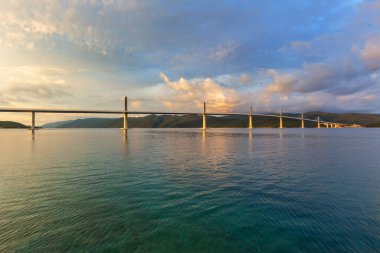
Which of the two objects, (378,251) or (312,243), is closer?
(378,251)

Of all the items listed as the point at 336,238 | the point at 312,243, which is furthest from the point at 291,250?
the point at 336,238

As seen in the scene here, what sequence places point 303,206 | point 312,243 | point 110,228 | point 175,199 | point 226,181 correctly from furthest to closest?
point 226,181 → point 175,199 → point 303,206 → point 110,228 → point 312,243

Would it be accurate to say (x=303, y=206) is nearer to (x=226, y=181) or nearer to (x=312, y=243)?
(x=312, y=243)

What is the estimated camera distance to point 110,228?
9.62 m

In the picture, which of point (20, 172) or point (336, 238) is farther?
point (20, 172)

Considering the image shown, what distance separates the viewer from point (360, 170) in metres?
22.3

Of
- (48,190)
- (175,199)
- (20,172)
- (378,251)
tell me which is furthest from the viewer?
(20,172)

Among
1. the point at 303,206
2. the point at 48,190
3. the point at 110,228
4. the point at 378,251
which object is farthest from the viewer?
the point at 48,190

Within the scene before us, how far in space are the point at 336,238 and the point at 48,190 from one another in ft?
56.0

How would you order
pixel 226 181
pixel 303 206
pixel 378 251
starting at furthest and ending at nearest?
pixel 226 181
pixel 303 206
pixel 378 251

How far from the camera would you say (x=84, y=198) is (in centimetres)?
1370

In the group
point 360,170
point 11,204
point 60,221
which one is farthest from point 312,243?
point 360,170

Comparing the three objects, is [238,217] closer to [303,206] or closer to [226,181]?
[303,206]

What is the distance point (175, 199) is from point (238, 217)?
13.8 ft
